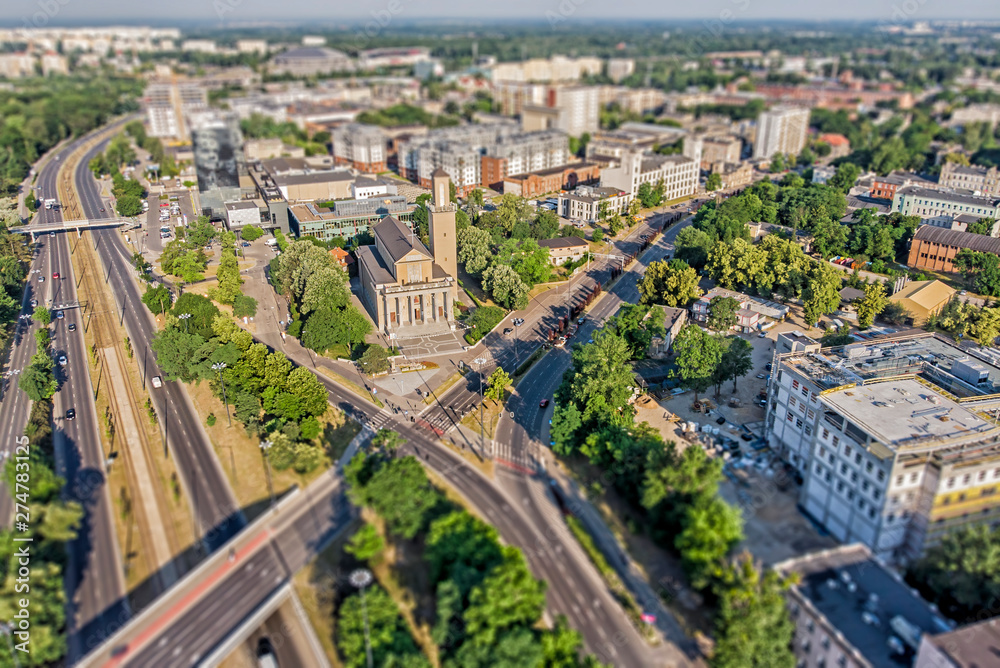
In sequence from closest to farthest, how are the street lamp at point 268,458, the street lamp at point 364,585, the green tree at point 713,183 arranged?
the street lamp at point 364,585
the street lamp at point 268,458
the green tree at point 713,183

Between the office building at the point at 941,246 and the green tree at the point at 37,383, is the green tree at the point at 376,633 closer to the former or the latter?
the green tree at the point at 37,383

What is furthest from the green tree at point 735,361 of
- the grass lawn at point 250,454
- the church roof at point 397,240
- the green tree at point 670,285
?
the church roof at point 397,240

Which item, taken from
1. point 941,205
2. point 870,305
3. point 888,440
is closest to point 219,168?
point 870,305

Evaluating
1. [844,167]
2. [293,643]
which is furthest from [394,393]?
[844,167]

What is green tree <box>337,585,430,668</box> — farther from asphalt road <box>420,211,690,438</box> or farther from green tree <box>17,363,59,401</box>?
green tree <box>17,363,59,401</box>

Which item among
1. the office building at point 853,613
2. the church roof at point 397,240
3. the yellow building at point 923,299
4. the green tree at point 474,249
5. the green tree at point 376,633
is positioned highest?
the church roof at point 397,240

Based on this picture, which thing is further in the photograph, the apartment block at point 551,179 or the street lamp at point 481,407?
the apartment block at point 551,179
